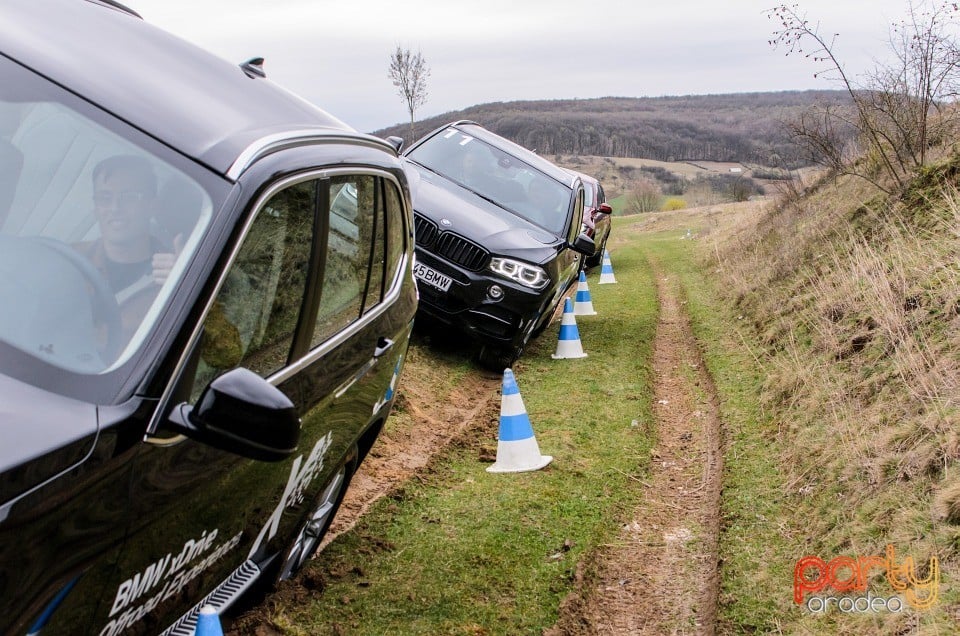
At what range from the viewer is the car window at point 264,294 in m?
2.66

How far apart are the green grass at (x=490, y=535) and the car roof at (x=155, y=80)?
2.23m

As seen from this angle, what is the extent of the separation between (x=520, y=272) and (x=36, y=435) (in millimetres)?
7553

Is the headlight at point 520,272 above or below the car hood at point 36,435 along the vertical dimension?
below

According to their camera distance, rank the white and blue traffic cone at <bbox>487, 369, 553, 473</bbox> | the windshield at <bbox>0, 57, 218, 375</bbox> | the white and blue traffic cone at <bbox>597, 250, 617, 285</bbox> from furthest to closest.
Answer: the white and blue traffic cone at <bbox>597, 250, 617, 285</bbox>, the white and blue traffic cone at <bbox>487, 369, 553, 473</bbox>, the windshield at <bbox>0, 57, 218, 375</bbox>

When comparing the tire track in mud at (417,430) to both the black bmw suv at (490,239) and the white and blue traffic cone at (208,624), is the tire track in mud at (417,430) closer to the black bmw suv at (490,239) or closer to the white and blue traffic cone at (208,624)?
the black bmw suv at (490,239)

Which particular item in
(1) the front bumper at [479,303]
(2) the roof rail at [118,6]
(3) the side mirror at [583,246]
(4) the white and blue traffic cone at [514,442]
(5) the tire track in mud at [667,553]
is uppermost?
(2) the roof rail at [118,6]

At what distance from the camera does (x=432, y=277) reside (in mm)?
9375

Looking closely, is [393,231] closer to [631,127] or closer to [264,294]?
[264,294]

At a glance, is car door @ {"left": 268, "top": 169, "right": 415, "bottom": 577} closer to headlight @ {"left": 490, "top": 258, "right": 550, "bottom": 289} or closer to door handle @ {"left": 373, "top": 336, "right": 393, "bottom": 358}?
door handle @ {"left": 373, "top": 336, "right": 393, "bottom": 358}

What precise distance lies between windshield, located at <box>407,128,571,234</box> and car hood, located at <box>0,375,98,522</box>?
8733 millimetres

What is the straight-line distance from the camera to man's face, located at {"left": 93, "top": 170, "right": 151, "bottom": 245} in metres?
2.61

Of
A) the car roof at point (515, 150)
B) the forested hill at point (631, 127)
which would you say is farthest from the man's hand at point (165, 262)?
the forested hill at point (631, 127)

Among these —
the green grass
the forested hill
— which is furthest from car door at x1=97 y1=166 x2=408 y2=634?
the forested hill

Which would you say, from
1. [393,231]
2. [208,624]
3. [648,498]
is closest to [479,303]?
[648,498]
